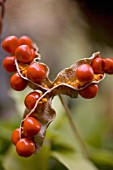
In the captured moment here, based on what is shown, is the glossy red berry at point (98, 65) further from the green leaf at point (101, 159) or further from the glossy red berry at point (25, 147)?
the green leaf at point (101, 159)

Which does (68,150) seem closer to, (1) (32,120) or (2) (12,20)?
(1) (32,120)

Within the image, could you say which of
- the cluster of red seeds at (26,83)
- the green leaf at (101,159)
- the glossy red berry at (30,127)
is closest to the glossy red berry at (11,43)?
the cluster of red seeds at (26,83)

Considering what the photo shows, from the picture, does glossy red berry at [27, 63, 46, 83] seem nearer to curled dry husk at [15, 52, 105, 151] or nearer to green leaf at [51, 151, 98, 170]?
curled dry husk at [15, 52, 105, 151]

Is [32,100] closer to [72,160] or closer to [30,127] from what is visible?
[30,127]

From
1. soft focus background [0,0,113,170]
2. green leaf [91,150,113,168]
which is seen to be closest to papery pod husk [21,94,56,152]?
soft focus background [0,0,113,170]

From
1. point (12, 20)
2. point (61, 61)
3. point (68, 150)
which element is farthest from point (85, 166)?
point (61, 61)

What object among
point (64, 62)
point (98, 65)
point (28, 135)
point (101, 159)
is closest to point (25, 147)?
point (28, 135)
